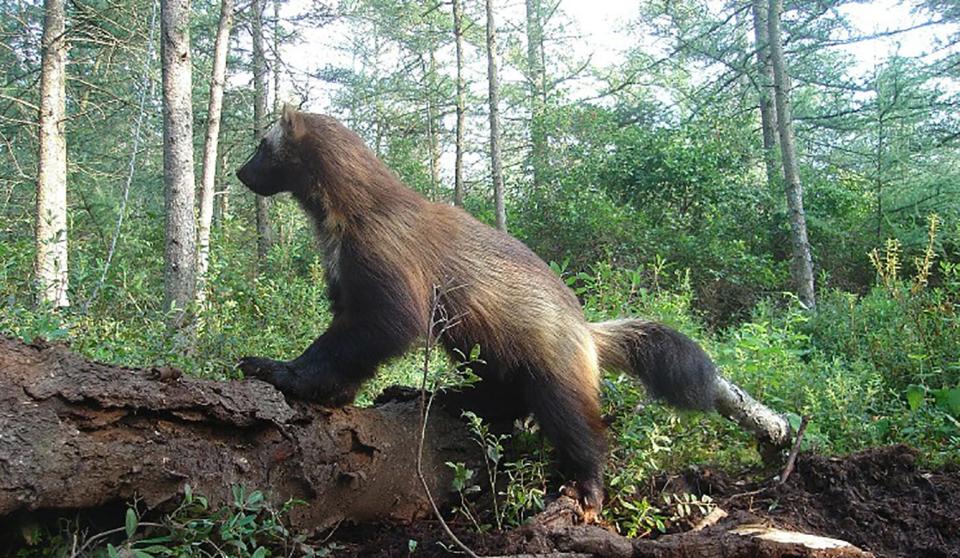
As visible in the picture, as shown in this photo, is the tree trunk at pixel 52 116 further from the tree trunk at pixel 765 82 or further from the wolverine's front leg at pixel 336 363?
the tree trunk at pixel 765 82

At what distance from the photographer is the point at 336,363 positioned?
3861 mm

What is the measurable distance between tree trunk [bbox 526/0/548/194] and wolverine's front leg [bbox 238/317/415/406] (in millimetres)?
13788

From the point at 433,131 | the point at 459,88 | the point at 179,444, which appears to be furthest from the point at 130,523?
the point at 433,131

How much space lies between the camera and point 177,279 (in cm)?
873

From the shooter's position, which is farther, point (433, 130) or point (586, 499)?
point (433, 130)

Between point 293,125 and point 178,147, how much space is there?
5.15m

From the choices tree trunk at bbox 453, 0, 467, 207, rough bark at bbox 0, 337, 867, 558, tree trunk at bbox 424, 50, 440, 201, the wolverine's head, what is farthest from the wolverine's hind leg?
tree trunk at bbox 424, 50, 440, 201

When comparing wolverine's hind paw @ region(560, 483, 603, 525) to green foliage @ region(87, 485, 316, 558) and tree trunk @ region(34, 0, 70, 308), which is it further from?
tree trunk @ region(34, 0, 70, 308)

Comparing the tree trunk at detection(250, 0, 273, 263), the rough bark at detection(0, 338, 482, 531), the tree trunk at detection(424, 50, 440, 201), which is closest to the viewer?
the rough bark at detection(0, 338, 482, 531)

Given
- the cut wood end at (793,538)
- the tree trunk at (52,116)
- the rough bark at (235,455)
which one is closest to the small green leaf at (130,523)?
the rough bark at (235,455)

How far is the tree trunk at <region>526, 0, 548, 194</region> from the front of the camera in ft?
63.2

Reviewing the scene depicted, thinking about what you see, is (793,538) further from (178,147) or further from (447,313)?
(178,147)

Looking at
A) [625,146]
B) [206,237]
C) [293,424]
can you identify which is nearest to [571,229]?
[625,146]

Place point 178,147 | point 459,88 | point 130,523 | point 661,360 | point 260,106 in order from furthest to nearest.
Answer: point 260,106, point 459,88, point 178,147, point 661,360, point 130,523
